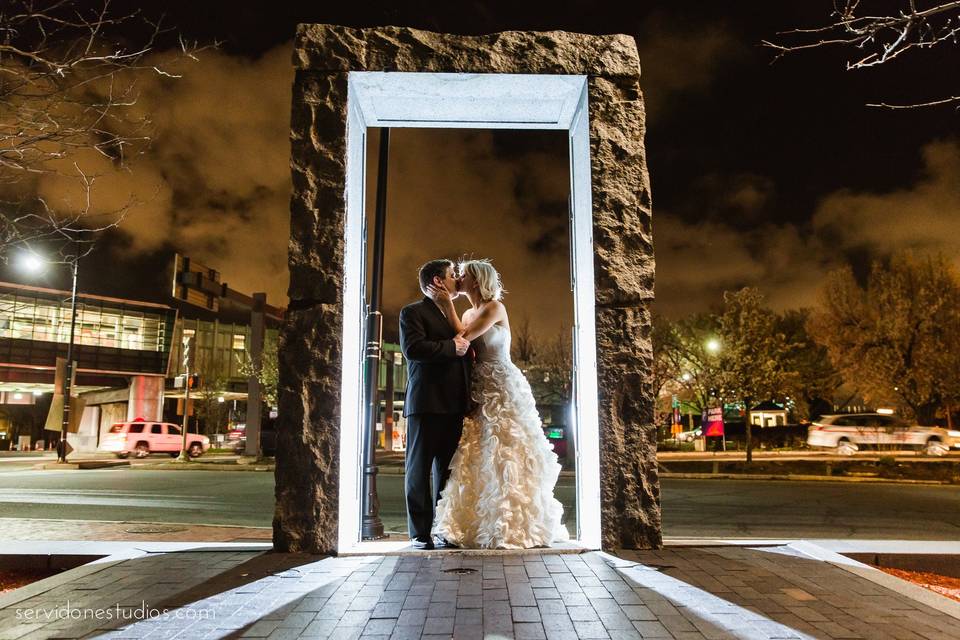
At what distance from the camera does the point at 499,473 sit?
491 centimetres

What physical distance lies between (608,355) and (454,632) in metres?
2.57

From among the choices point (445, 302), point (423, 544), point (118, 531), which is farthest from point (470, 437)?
point (118, 531)

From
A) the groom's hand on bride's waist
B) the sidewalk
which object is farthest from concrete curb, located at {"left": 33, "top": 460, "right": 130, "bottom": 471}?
the groom's hand on bride's waist

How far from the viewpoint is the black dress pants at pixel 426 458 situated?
502 cm

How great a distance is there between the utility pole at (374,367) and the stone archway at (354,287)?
1.18 meters

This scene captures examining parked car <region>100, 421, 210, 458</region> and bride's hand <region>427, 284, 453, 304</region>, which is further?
parked car <region>100, 421, 210, 458</region>

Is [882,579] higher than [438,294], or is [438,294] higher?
[438,294]

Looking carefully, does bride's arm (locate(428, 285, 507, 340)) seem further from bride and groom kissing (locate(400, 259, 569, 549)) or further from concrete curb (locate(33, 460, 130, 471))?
concrete curb (locate(33, 460, 130, 471))

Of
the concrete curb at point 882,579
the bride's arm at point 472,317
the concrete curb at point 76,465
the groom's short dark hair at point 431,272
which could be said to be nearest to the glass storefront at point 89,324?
the concrete curb at point 76,465

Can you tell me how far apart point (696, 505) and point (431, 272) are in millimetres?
7325

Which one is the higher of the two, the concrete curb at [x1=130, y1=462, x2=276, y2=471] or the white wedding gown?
the white wedding gown

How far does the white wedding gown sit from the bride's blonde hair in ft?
0.97

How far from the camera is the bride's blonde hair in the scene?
5285mm

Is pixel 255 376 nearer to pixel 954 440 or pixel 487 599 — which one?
pixel 487 599
